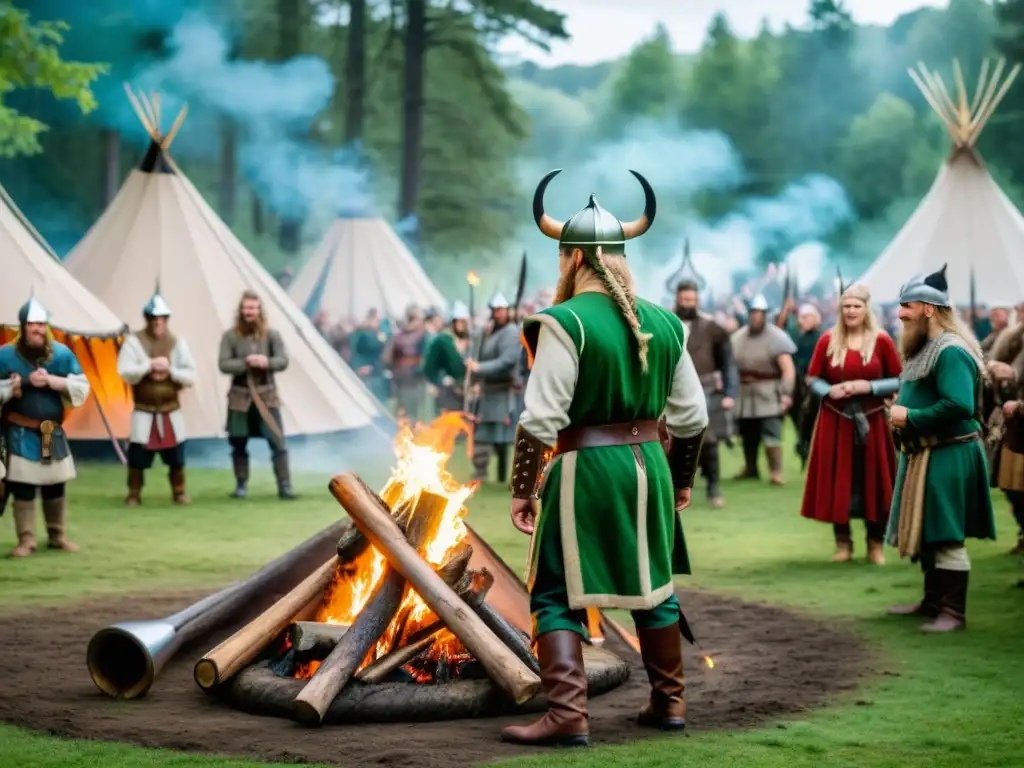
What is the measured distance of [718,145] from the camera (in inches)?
1986

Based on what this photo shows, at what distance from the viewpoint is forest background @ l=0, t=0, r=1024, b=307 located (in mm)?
29219

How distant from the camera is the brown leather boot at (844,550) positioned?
31.6ft

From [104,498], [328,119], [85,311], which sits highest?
[328,119]

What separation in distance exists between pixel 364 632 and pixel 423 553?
1.65 ft

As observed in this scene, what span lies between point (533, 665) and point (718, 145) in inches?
1798

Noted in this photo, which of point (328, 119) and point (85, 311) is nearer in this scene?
point (85, 311)

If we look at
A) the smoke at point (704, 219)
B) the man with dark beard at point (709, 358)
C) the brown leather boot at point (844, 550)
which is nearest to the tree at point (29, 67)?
the man with dark beard at point (709, 358)

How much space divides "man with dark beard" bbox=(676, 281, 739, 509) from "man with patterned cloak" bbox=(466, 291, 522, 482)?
5.82 ft

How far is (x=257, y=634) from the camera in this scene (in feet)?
19.6

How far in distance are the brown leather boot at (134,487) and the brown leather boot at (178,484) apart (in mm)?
236

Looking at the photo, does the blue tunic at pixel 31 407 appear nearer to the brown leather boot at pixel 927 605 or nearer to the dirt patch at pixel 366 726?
the dirt patch at pixel 366 726

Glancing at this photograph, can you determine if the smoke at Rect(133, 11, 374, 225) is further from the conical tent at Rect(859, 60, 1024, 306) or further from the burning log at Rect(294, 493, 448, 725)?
the burning log at Rect(294, 493, 448, 725)

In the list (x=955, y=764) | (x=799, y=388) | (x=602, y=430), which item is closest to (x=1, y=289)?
(x=799, y=388)

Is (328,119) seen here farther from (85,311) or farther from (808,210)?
(85,311)
